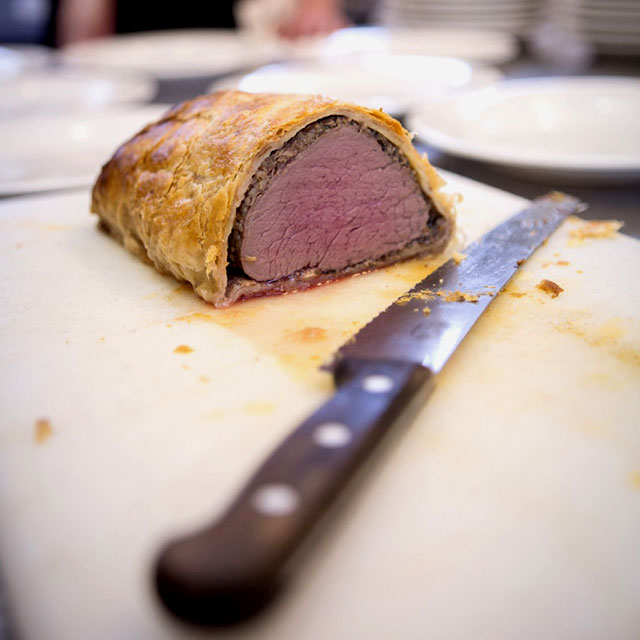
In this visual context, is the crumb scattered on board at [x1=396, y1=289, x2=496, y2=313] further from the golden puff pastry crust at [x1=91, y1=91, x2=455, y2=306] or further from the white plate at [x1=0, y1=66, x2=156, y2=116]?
the white plate at [x1=0, y1=66, x2=156, y2=116]

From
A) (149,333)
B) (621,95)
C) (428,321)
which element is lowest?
(149,333)

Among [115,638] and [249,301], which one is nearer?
[115,638]

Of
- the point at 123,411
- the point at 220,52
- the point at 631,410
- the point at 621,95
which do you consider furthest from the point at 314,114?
the point at 220,52

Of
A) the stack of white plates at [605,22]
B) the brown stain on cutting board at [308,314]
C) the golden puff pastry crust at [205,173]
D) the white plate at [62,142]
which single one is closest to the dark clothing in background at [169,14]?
the stack of white plates at [605,22]

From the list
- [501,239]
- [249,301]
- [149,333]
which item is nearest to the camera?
[149,333]

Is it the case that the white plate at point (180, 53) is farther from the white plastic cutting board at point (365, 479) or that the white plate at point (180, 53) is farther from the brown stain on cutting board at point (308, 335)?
the brown stain on cutting board at point (308, 335)

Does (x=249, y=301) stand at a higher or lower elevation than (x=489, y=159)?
lower

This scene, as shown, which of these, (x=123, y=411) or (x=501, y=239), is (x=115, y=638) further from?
(x=501, y=239)

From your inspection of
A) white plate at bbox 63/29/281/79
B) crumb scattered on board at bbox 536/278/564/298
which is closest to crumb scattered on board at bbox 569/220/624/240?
crumb scattered on board at bbox 536/278/564/298
